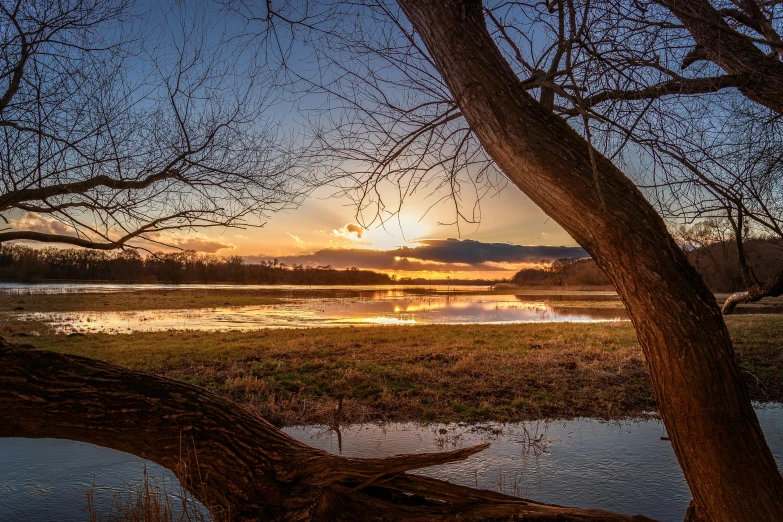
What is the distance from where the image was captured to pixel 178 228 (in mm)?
4496

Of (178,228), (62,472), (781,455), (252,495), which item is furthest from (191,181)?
(781,455)

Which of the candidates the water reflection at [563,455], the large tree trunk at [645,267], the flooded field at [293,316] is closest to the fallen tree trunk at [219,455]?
the large tree trunk at [645,267]

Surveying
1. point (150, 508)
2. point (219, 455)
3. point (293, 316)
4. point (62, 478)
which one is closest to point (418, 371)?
point (62, 478)

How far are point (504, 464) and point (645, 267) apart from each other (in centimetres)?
452

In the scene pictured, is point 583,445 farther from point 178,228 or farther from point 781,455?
point 178,228

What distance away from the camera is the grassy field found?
8875 millimetres

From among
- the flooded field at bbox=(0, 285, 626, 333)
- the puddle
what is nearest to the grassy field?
the puddle

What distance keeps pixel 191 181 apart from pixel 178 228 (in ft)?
1.87

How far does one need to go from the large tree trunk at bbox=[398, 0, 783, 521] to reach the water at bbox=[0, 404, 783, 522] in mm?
2841

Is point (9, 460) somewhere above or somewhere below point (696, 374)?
below

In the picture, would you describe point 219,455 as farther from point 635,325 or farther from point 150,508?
point 635,325

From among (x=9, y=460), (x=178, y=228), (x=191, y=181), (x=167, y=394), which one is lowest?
(x=9, y=460)

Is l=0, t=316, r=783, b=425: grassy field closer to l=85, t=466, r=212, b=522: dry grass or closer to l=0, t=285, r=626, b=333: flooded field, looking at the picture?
l=85, t=466, r=212, b=522: dry grass

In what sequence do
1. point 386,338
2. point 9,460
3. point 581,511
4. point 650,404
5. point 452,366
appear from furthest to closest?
point 386,338 < point 452,366 < point 650,404 < point 9,460 < point 581,511
